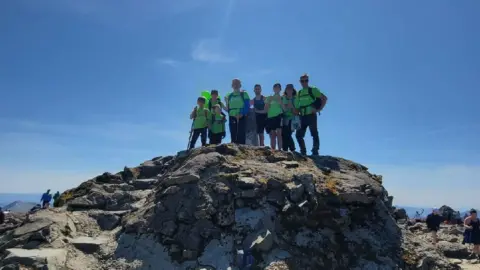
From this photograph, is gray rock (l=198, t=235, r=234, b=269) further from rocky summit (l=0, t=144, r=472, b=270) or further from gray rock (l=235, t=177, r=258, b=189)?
gray rock (l=235, t=177, r=258, b=189)

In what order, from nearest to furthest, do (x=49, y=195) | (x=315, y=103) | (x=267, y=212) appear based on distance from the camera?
(x=267, y=212)
(x=315, y=103)
(x=49, y=195)

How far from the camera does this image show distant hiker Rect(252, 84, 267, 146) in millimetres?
15273

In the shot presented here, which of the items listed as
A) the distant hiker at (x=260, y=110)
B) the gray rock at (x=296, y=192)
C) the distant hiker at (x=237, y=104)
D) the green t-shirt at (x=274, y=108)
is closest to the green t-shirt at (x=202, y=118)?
the distant hiker at (x=237, y=104)

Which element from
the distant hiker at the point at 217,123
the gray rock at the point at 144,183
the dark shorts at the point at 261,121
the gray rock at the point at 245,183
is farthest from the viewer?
the dark shorts at the point at 261,121

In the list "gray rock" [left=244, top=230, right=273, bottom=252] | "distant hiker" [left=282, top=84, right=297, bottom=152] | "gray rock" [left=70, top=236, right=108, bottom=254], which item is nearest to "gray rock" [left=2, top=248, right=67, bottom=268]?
"gray rock" [left=70, top=236, right=108, bottom=254]

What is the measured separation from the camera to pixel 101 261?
9867mm

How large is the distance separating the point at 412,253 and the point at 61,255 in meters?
9.46

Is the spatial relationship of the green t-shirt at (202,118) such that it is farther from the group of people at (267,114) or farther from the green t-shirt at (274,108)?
the green t-shirt at (274,108)

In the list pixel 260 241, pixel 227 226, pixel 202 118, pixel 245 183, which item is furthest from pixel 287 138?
pixel 260 241

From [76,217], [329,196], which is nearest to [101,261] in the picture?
[76,217]

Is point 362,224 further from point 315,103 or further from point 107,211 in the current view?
point 107,211

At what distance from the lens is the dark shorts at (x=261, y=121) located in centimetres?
1544

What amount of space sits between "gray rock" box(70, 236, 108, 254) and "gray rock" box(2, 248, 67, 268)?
53 centimetres

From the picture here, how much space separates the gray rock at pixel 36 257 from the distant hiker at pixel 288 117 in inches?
343
